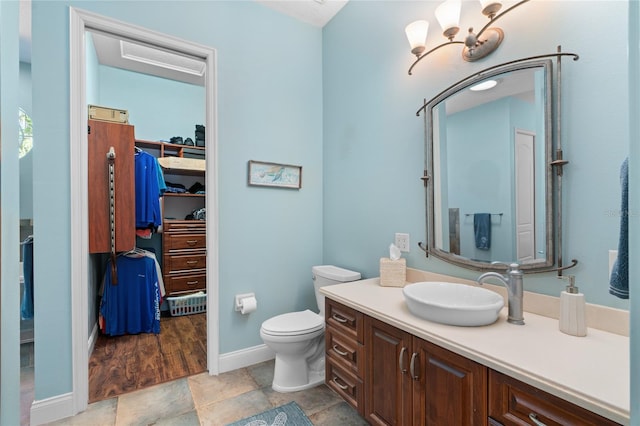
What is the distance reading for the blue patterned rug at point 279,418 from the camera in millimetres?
1679

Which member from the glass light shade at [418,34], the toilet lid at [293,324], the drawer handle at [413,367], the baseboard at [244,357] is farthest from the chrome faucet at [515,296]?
the baseboard at [244,357]

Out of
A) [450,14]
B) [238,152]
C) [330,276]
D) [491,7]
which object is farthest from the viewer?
[238,152]

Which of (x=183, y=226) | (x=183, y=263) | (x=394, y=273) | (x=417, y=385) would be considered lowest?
(x=417, y=385)

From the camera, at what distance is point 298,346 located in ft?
6.37

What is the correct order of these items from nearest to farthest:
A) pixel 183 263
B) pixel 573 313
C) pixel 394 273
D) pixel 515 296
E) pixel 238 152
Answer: pixel 573 313
pixel 515 296
pixel 394 273
pixel 238 152
pixel 183 263

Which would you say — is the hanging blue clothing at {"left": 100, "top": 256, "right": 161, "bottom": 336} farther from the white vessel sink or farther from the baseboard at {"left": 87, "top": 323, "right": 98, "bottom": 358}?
the white vessel sink

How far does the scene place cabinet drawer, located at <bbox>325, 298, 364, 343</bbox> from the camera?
1.52m

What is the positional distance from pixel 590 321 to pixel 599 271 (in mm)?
194

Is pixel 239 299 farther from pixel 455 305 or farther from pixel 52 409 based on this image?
pixel 455 305

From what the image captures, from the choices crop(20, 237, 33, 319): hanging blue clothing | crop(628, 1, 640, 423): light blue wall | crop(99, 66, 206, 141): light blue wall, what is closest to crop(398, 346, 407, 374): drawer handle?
crop(628, 1, 640, 423): light blue wall

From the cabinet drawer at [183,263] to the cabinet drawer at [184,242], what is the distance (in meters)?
0.10

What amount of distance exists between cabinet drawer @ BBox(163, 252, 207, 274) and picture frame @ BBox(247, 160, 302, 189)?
5.51 ft

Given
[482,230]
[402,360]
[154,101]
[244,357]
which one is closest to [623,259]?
[482,230]

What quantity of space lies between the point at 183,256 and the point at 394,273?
9.20ft
